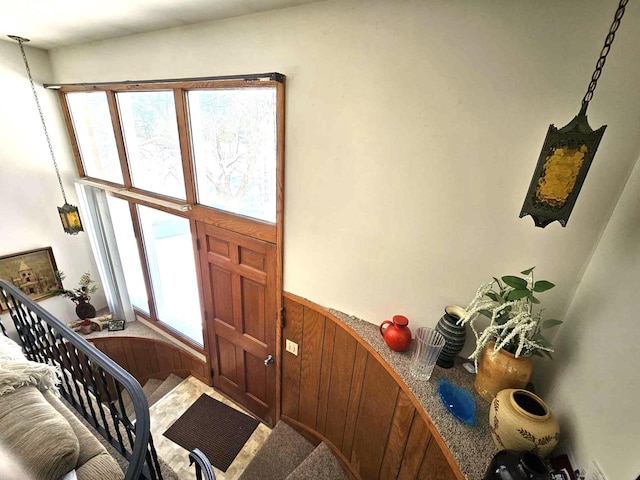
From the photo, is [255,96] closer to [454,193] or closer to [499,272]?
[454,193]

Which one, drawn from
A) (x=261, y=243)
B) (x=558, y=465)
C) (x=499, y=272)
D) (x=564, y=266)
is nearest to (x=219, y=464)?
(x=261, y=243)

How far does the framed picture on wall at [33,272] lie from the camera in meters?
2.66

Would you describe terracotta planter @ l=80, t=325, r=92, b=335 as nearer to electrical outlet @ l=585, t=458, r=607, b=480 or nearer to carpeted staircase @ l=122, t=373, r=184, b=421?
carpeted staircase @ l=122, t=373, r=184, b=421

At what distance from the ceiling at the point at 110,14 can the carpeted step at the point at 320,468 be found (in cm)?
279

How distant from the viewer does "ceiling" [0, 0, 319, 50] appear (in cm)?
132

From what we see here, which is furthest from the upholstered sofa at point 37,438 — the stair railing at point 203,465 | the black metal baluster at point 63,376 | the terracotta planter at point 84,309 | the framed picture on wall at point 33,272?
the terracotta planter at point 84,309

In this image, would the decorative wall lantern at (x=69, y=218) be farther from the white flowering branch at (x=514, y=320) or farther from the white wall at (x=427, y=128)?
the white flowering branch at (x=514, y=320)

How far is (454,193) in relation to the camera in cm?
115

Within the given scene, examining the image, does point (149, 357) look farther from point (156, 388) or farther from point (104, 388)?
point (104, 388)

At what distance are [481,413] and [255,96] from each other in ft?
6.43

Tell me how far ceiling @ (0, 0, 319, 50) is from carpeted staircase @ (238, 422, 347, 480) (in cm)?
280

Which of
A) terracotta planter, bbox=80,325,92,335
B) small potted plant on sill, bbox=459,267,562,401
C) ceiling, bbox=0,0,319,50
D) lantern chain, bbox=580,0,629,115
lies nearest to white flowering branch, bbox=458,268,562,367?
small potted plant on sill, bbox=459,267,562,401

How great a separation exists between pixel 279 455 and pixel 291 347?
96 centimetres

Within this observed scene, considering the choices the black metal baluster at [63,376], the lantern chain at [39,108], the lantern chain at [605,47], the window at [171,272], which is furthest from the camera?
the window at [171,272]
